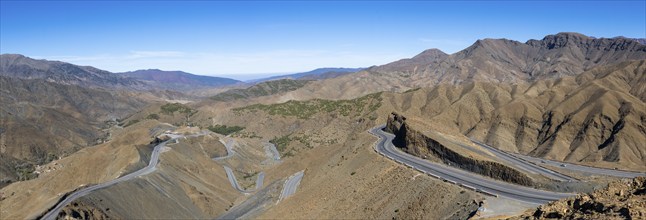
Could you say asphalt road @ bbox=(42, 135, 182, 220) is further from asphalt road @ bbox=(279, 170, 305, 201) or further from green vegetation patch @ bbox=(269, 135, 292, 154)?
green vegetation patch @ bbox=(269, 135, 292, 154)

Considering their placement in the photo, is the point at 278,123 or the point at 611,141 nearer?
the point at 611,141

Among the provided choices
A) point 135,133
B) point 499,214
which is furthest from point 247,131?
point 499,214

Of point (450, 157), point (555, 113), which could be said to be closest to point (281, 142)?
point (555, 113)

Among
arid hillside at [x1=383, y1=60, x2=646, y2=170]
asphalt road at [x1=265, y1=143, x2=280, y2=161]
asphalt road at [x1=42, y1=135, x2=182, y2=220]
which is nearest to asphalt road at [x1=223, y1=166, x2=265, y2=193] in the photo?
asphalt road at [x1=42, y1=135, x2=182, y2=220]

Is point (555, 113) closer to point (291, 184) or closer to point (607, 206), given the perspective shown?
point (291, 184)

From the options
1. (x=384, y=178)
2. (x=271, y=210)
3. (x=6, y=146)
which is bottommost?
(x=6, y=146)

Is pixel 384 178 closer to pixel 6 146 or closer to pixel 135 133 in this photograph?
pixel 135 133

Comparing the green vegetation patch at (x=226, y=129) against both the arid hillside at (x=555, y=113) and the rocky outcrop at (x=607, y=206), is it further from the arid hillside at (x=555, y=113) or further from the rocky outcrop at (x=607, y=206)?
the rocky outcrop at (x=607, y=206)
